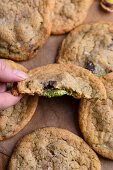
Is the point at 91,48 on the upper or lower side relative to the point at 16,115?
upper

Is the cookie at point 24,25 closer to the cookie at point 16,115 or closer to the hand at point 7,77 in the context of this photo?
the cookie at point 16,115

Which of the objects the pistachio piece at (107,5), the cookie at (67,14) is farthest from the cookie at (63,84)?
the pistachio piece at (107,5)

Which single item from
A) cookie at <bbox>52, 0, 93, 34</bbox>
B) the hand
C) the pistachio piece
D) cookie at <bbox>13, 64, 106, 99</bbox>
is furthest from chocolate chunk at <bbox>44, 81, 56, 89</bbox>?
the pistachio piece

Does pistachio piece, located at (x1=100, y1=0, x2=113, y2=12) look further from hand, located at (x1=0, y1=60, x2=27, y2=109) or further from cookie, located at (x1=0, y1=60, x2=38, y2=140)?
hand, located at (x1=0, y1=60, x2=27, y2=109)

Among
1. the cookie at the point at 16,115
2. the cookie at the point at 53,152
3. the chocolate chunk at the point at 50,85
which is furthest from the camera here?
the cookie at the point at 16,115

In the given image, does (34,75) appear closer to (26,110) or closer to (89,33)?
(26,110)

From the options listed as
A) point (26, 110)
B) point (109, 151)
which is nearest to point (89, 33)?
point (26, 110)

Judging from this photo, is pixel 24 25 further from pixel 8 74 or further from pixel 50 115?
pixel 50 115

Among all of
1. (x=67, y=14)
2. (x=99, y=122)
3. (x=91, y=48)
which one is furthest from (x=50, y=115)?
(x=67, y=14)
